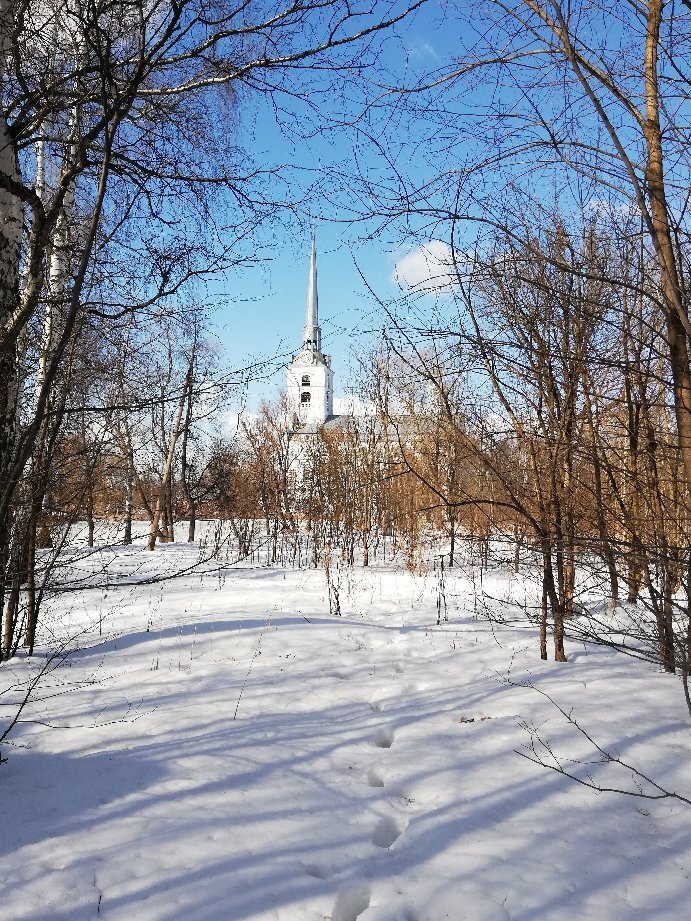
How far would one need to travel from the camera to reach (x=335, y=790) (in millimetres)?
3020

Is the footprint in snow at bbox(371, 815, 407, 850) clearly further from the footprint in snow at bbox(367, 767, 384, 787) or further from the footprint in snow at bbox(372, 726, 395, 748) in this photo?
the footprint in snow at bbox(372, 726, 395, 748)

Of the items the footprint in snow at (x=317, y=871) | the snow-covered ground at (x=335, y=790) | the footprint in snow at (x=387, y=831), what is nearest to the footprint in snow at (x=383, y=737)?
the snow-covered ground at (x=335, y=790)

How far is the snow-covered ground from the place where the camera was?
7.31 ft

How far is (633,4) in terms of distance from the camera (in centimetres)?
222

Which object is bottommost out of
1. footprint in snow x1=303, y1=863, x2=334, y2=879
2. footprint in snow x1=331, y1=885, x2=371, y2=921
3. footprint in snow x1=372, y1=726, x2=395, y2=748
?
footprint in snow x1=331, y1=885, x2=371, y2=921

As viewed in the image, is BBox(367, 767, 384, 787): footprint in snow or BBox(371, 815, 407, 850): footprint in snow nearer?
BBox(371, 815, 407, 850): footprint in snow

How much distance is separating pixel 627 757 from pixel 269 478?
50.1 feet

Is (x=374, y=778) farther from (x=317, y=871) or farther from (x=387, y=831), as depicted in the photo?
(x=317, y=871)

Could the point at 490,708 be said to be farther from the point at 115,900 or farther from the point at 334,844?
the point at 115,900

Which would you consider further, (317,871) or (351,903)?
(317,871)

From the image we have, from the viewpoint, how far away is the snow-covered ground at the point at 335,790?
7.31ft

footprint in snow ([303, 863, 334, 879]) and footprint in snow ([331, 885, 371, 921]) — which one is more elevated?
footprint in snow ([303, 863, 334, 879])

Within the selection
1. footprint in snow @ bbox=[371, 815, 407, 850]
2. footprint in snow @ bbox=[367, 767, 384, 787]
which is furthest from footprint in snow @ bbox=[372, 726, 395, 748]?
footprint in snow @ bbox=[371, 815, 407, 850]

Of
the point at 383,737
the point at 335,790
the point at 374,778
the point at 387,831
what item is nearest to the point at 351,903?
the point at 387,831
